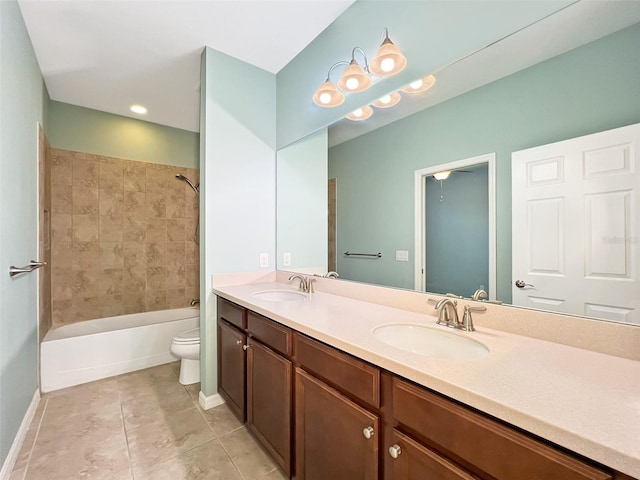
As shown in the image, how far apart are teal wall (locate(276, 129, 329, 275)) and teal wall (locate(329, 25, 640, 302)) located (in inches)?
14.2

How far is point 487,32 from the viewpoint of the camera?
114 centimetres

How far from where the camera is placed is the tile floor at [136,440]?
147 centimetres

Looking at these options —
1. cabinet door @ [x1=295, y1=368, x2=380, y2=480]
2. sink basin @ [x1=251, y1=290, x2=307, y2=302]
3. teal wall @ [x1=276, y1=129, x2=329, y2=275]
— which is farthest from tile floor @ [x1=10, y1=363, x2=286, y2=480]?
teal wall @ [x1=276, y1=129, x2=329, y2=275]

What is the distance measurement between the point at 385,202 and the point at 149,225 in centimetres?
294

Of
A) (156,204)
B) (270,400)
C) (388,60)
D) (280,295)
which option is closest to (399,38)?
(388,60)

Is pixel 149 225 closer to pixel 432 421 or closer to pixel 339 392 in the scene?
pixel 339 392

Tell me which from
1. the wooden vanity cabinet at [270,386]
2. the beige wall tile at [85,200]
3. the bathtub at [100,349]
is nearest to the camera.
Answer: the wooden vanity cabinet at [270,386]

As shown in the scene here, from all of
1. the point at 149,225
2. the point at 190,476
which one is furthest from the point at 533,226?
the point at 149,225

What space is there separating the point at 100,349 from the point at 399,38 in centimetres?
329

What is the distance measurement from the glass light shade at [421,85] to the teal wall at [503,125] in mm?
114

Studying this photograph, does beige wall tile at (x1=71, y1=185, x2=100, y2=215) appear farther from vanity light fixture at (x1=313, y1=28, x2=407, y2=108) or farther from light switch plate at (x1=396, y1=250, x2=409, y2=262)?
light switch plate at (x1=396, y1=250, x2=409, y2=262)

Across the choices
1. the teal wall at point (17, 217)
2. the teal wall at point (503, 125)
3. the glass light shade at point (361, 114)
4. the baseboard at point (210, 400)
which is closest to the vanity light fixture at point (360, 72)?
the glass light shade at point (361, 114)

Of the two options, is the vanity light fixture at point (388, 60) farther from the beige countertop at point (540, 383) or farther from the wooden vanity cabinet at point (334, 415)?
the wooden vanity cabinet at point (334, 415)

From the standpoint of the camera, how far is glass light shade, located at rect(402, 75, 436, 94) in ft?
4.49
